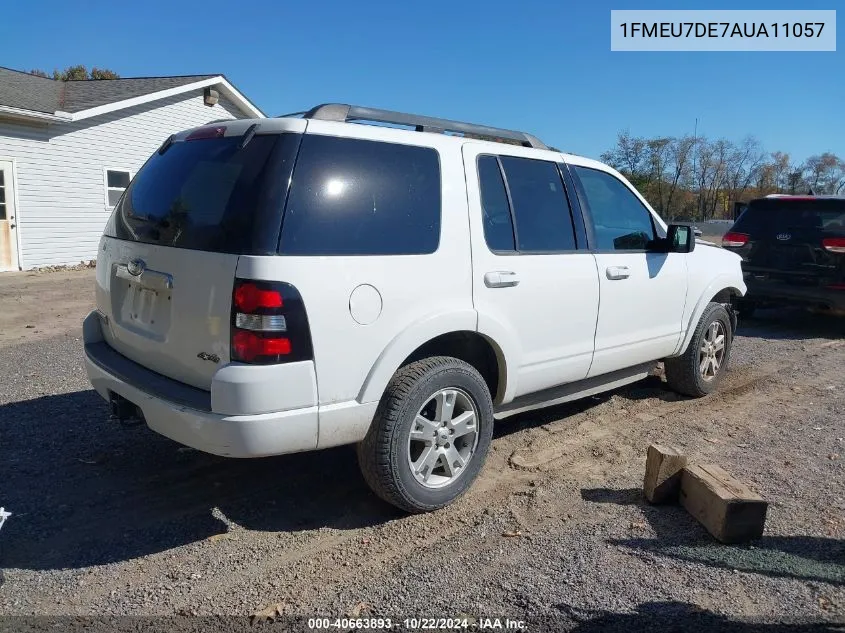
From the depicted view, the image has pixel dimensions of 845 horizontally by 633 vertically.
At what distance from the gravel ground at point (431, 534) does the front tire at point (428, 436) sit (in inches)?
7.3

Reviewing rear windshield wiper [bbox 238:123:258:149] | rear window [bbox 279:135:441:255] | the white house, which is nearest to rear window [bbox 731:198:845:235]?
rear window [bbox 279:135:441:255]

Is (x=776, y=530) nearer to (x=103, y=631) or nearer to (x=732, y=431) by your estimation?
(x=732, y=431)

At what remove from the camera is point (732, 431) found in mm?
5117

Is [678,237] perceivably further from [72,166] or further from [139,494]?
[72,166]

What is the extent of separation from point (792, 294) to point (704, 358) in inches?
138

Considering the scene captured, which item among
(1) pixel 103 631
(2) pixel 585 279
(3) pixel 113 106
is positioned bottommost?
(1) pixel 103 631

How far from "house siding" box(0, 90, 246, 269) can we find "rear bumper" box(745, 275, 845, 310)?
1389 cm

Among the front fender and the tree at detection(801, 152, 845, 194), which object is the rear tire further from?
the tree at detection(801, 152, 845, 194)

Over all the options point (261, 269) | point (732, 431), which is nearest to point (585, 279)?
point (732, 431)

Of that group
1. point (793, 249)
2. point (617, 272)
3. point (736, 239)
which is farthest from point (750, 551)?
point (736, 239)

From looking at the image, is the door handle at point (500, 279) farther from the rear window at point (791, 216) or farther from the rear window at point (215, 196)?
the rear window at point (791, 216)

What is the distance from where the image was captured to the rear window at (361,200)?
314cm

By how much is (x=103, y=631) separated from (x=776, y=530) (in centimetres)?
317

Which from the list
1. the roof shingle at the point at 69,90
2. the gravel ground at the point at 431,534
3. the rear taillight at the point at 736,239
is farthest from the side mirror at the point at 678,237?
the roof shingle at the point at 69,90
